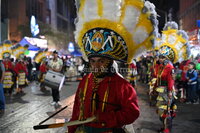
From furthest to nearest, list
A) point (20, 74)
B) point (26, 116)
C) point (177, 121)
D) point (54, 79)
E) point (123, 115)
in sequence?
point (20, 74)
point (54, 79)
point (26, 116)
point (177, 121)
point (123, 115)

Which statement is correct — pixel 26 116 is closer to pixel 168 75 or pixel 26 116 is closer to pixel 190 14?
pixel 168 75

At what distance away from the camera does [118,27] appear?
2867 mm

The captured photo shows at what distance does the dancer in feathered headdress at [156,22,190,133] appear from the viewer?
608 centimetres

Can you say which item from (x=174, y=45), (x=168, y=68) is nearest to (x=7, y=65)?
(x=174, y=45)

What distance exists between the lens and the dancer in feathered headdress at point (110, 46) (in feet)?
9.21

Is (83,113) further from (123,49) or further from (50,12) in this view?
(50,12)

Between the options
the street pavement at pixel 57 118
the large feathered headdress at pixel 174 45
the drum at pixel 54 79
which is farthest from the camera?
the drum at pixel 54 79

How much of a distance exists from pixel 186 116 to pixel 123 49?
6444 mm

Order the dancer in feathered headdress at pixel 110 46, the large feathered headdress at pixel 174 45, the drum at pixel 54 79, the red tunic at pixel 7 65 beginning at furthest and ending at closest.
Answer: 1. the red tunic at pixel 7 65
2. the drum at pixel 54 79
3. the large feathered headdress at pixel 174 45
4. the dancer in feathered headdress at pixel 110 46

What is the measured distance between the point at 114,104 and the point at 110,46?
2.05 feet

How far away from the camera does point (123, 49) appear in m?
2.89

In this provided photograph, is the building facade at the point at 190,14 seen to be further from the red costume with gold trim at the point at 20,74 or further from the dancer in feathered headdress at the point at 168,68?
the dancer in feathered headdress at the point at 168,68

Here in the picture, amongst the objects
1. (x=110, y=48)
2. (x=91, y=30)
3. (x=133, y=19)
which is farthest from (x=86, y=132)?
(x=133, y=19)

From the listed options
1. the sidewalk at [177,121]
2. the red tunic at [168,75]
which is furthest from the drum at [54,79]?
the red tunic at [168,75]
